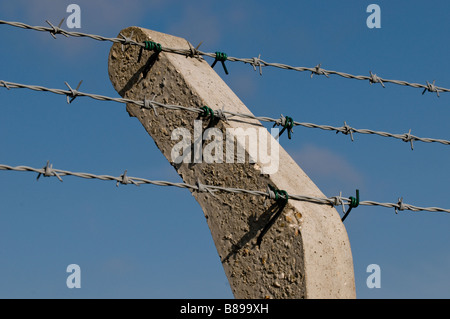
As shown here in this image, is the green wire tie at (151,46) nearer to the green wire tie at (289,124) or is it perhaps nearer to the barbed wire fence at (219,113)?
the barbed wire fence at (219,113)

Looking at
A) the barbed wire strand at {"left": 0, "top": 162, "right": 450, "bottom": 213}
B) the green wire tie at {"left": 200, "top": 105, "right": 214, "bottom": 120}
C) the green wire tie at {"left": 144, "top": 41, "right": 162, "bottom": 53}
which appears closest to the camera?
the barbed wire strand at {"left": 0, "top": 162, "right": 450, "bottom": 213}

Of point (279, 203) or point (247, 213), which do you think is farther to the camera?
point (247, 213)

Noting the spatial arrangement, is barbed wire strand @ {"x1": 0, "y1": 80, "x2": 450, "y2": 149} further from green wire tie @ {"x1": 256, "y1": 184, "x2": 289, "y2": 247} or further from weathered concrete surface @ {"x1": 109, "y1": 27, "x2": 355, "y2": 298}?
green wire tie @ {"x1": 256, "y1": 184, "x2": 289, "y2": 247}

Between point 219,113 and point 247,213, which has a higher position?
point 219,113

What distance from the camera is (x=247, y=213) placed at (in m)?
3.82

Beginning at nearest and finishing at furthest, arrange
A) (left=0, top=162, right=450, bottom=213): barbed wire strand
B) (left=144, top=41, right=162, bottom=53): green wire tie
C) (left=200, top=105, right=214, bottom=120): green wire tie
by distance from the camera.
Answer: (left=0, top=162, right=450, bottom=213): barbed wire strand, (left=200, top=105, right=214, bottom=120): green wire tie, (left=144, top=41, right=162, bottom=53): green wire tie

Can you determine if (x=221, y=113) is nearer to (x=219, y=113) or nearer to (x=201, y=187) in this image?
(x=219, y=113)

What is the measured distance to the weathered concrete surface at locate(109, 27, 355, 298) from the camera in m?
3.66

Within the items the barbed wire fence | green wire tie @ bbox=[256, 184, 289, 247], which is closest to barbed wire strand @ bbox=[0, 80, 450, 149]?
the barbed wire fence

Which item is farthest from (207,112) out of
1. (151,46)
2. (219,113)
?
(151,46)

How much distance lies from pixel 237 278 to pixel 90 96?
1341 mm
